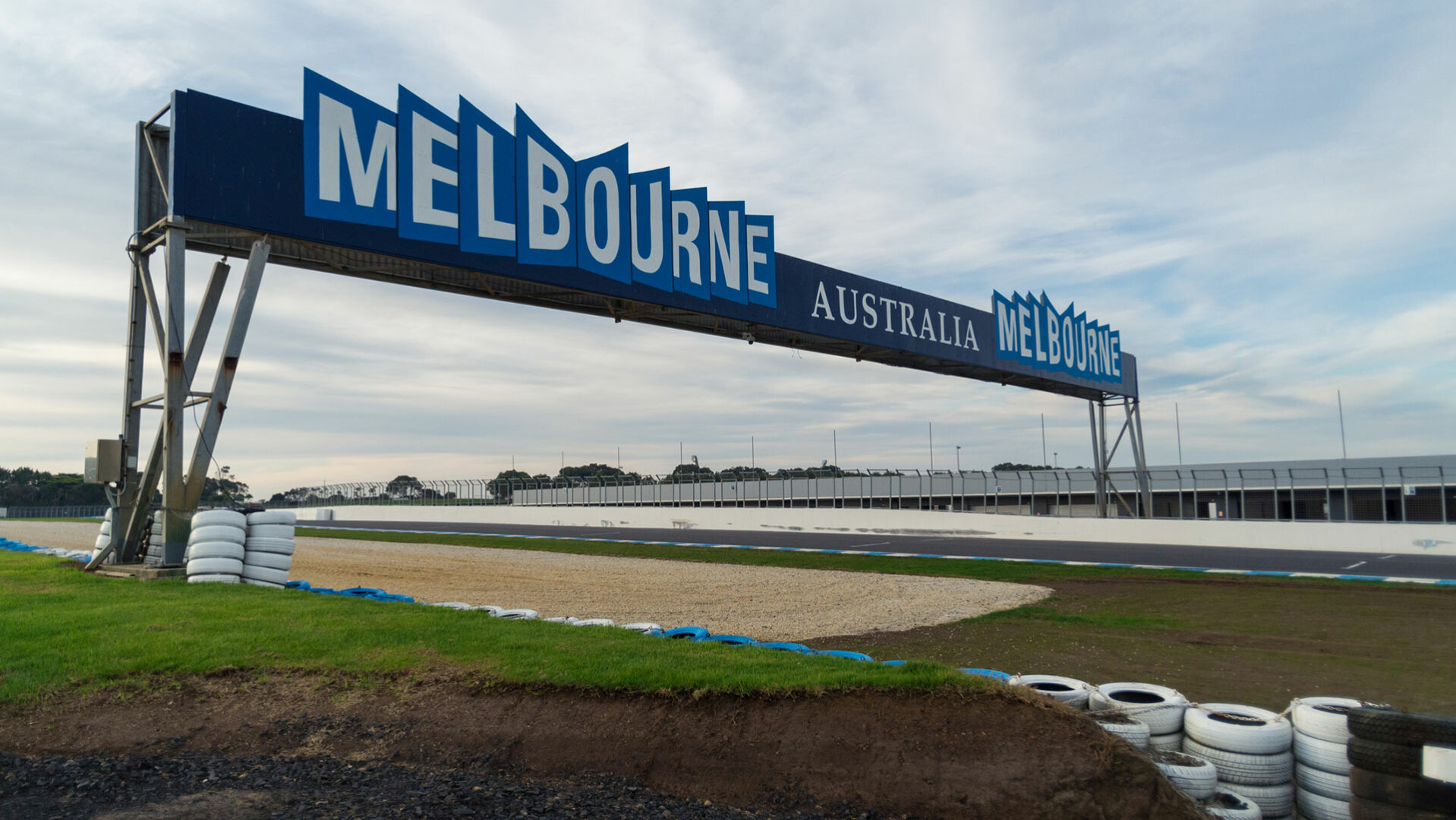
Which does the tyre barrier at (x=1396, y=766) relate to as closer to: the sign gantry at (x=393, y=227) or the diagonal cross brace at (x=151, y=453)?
the sign gantry at (x=393, y=227)

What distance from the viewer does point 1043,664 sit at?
28.4ft

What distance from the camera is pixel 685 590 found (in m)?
15.5

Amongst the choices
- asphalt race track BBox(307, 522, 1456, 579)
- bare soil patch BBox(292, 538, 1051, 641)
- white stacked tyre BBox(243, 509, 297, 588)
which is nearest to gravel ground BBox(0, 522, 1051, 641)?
bare soil patch BBox(292, 538, 1051, 641)

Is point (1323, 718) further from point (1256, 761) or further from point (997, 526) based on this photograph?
point (997, 526)

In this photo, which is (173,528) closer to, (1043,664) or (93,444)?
(93,444)

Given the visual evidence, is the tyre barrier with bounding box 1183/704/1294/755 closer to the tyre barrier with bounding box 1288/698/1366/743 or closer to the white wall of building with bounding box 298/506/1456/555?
the tyre barrier with bounding box 1288/698/1366/743

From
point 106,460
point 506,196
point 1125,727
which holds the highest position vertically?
point 506,196

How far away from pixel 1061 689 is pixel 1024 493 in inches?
1289

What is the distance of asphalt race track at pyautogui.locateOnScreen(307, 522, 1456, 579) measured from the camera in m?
18.8

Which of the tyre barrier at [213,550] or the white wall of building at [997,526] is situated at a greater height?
the tyre barrier at [213,550]

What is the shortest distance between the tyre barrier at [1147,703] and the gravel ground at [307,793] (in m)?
2.00

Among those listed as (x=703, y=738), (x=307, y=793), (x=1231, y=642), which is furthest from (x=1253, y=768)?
(x=1231, y=642)

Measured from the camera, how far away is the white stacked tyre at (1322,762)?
4.84m

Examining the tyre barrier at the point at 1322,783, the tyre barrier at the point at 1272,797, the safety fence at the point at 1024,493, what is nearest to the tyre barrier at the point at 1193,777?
the tyre barrier at the point at 1272,797
